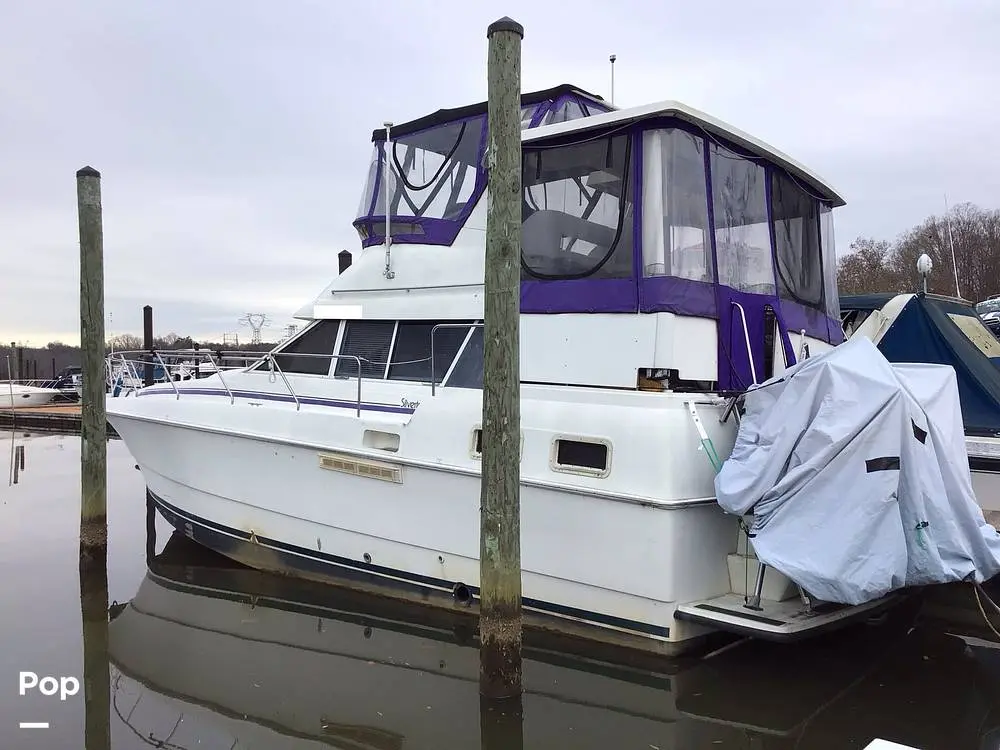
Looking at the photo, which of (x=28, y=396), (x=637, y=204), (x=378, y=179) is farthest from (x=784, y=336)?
(x=28, y=396)

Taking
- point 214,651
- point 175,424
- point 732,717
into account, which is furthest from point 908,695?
point 175,424

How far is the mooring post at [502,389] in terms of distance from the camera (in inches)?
171

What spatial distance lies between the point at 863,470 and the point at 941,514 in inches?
18.1

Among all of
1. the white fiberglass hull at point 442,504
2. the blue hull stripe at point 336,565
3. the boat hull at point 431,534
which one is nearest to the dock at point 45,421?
the blue hull stripe at point 336,565

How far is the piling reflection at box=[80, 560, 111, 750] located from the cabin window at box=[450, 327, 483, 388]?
299 cm

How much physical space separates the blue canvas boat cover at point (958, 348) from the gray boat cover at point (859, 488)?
2964 millimetres

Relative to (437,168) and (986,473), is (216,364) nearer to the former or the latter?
(437,168)

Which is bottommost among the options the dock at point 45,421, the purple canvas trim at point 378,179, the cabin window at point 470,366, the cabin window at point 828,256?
the dock at point 45,421

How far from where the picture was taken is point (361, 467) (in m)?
5.99

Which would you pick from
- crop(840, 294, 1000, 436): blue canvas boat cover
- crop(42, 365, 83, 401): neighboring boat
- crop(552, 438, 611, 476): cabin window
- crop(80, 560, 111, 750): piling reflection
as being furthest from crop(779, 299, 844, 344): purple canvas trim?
crop(42, 365, 83, 401): neighboring boat

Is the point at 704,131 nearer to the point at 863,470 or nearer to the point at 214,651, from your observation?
the point at 863,470

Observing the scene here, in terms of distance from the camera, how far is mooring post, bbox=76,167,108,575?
706 cm

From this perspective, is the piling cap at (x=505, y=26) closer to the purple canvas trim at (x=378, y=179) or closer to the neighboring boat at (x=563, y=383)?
the neighboring boat at (x=563, y=383)

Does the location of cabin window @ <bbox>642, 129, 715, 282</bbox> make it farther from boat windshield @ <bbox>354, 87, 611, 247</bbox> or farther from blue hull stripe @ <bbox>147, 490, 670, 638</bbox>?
blue hull stripe @ <bbox>147, 490, 670, 638</bbox>
